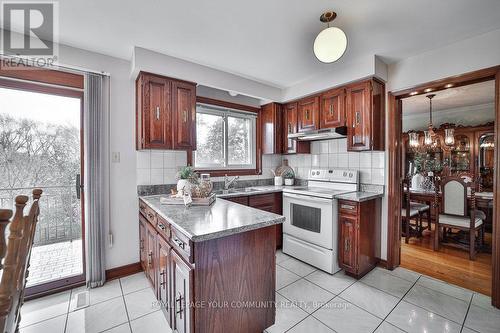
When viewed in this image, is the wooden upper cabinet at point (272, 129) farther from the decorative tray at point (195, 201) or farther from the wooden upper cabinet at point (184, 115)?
the decorative tray at point (195, 201)

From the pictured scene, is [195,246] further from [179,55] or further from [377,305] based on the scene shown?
[179,55]

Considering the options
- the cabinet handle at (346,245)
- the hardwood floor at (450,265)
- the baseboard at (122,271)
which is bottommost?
the hardwood floor at (450,265)

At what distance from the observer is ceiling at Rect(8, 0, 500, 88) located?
1.61 meters

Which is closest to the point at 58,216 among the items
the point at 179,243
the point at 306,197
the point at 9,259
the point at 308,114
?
the point at 179,243

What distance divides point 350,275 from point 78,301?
2.68 meters

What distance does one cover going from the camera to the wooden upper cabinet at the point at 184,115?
2471mm

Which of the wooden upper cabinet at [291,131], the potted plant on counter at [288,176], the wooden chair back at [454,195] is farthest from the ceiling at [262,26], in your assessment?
the wooden chair back at [454,195]

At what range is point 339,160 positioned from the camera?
309 centimetres

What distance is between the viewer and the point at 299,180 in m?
3.62

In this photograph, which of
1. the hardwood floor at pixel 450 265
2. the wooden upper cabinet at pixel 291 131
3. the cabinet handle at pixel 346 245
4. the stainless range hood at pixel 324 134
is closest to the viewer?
the hardwood floor at pixel 450 265

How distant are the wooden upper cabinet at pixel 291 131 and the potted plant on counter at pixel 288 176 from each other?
36 centimetres

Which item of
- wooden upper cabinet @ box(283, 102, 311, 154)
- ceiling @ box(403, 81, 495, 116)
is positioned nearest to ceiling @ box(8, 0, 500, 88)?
wooden upper cabinet @ box(283, 102, 311, 154)

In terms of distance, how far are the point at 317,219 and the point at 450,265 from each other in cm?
174

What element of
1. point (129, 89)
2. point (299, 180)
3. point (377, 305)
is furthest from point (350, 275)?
point (129, 89)
